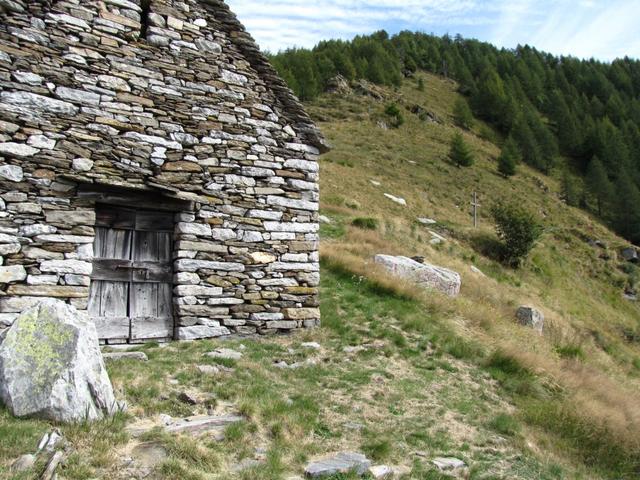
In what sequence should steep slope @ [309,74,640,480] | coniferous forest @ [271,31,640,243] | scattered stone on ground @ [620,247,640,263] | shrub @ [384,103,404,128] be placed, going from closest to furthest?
1. steep slope @ [309,74,640,480]
2. scattered stone on ground @ [620,247,640,263]
3. shrub @ [384,103,404,128]
4. coniferous forest @ [271,31,640,243]

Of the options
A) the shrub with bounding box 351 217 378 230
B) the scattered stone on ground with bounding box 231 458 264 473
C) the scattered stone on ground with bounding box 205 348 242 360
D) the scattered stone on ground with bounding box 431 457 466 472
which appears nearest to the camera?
the scattered stone on ground with bounding box 231 458 264 473

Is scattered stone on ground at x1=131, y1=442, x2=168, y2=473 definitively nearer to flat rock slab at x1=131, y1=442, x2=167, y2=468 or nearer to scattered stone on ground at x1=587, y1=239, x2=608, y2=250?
flat rock slab at x1=131, y1=442, x2=167, y2=468

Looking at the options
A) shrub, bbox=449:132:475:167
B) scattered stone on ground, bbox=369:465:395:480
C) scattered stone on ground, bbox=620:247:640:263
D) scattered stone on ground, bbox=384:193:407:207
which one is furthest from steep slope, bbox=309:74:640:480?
scattered stone on ground, bbox=369:465:395:480

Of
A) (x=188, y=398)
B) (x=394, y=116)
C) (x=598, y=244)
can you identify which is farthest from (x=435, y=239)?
(x=394, y=116)

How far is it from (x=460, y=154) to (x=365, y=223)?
30545mm

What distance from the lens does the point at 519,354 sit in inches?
347

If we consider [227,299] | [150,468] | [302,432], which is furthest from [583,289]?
[150,468]

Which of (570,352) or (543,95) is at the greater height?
(543,95)

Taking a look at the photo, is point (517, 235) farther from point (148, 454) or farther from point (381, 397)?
point (148, 454)

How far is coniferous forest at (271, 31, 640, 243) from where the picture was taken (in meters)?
55.8

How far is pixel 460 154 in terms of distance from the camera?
4616 cm

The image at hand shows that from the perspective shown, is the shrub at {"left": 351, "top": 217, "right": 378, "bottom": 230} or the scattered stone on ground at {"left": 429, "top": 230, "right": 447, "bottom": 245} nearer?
the shrub at {"left": 351, "top": 217, "right": 378, "bottom": 230}

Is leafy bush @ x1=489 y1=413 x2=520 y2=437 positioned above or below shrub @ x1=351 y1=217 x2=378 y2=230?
below

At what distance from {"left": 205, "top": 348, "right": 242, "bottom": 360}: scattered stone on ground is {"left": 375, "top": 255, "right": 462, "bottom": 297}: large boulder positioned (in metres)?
6.41
